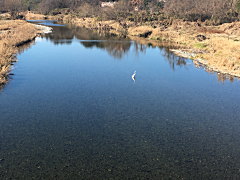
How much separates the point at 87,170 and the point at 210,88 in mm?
18628

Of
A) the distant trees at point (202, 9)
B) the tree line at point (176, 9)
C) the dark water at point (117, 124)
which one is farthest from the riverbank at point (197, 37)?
the tree line at point (176, 9)

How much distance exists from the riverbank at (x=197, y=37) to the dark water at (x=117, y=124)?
5.35 metres

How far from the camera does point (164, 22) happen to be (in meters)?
77.9

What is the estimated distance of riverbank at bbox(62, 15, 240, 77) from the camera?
36.5 meters

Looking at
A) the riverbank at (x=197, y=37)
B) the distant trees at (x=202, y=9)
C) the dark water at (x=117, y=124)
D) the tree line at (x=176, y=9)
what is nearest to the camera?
the dark water at (x=117, y=124)

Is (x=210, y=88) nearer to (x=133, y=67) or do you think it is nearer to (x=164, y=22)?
(x=133, y=67)

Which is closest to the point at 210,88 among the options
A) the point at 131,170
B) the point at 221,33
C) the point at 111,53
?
the point at 131,170

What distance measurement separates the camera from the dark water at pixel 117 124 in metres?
13.3

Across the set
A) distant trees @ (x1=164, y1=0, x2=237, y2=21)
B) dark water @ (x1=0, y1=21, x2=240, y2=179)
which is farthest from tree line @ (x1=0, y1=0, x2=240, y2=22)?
dark water @ (x1=0, y1=21, x2=240, y2=179)

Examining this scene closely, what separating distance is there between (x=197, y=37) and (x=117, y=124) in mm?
45078

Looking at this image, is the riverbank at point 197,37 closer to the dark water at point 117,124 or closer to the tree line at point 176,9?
the dark water at point 117,124

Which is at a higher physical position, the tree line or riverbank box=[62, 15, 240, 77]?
the tree line

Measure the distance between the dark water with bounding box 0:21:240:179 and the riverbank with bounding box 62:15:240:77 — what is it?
211 inches

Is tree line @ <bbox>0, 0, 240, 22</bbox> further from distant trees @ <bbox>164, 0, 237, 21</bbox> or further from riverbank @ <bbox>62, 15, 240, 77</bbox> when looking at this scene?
riverbank @ <bbox>62, 15, 240, 77</bbox>
